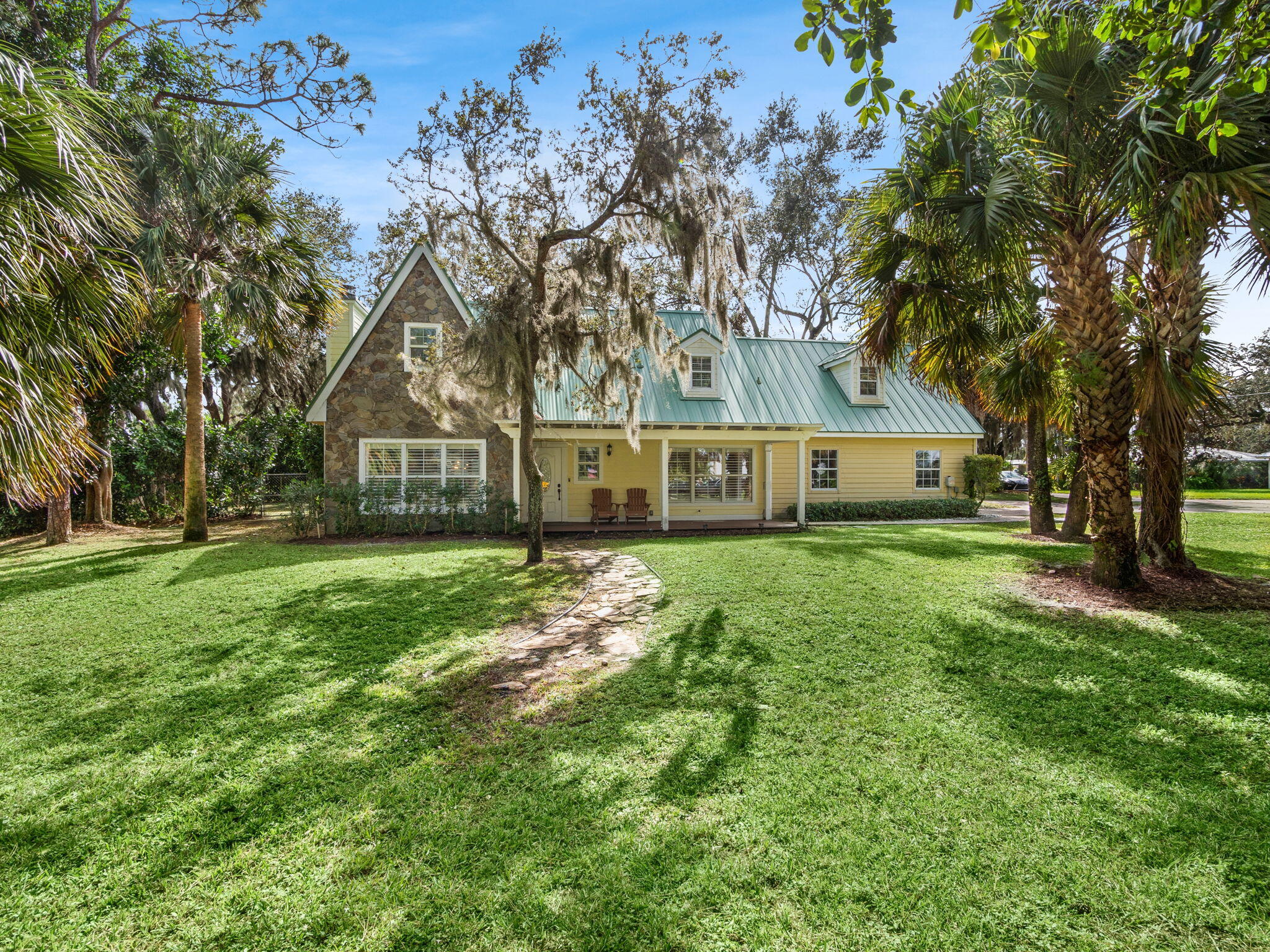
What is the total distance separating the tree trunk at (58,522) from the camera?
11797 millimetres

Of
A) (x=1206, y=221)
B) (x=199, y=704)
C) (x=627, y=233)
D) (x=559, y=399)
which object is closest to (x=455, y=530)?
(x=559, y=399)

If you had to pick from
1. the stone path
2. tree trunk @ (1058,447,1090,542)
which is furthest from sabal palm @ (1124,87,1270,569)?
the stone path

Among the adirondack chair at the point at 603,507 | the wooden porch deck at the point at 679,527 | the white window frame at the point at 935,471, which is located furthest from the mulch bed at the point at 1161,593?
the white window frame at the point at 935,471

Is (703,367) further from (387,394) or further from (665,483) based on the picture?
(387,394)

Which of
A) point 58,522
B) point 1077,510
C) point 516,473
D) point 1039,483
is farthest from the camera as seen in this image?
point 516,473

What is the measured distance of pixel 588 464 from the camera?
A: 15789 mm

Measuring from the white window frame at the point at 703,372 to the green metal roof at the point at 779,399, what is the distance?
10.9 inches

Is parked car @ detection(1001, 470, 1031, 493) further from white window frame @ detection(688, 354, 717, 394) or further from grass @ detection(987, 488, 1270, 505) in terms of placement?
white window frame @ detection(688, 354, 717, 394)

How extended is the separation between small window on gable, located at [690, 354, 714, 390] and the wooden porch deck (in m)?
3.73

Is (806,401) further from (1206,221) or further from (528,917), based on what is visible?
(528,917)

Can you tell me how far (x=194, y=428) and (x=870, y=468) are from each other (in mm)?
16833

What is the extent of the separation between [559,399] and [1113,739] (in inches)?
497

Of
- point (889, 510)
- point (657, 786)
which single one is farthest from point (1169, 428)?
point (889, 510)

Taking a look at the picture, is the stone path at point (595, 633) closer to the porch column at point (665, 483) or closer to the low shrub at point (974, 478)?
the porch column at point (665, 483)
